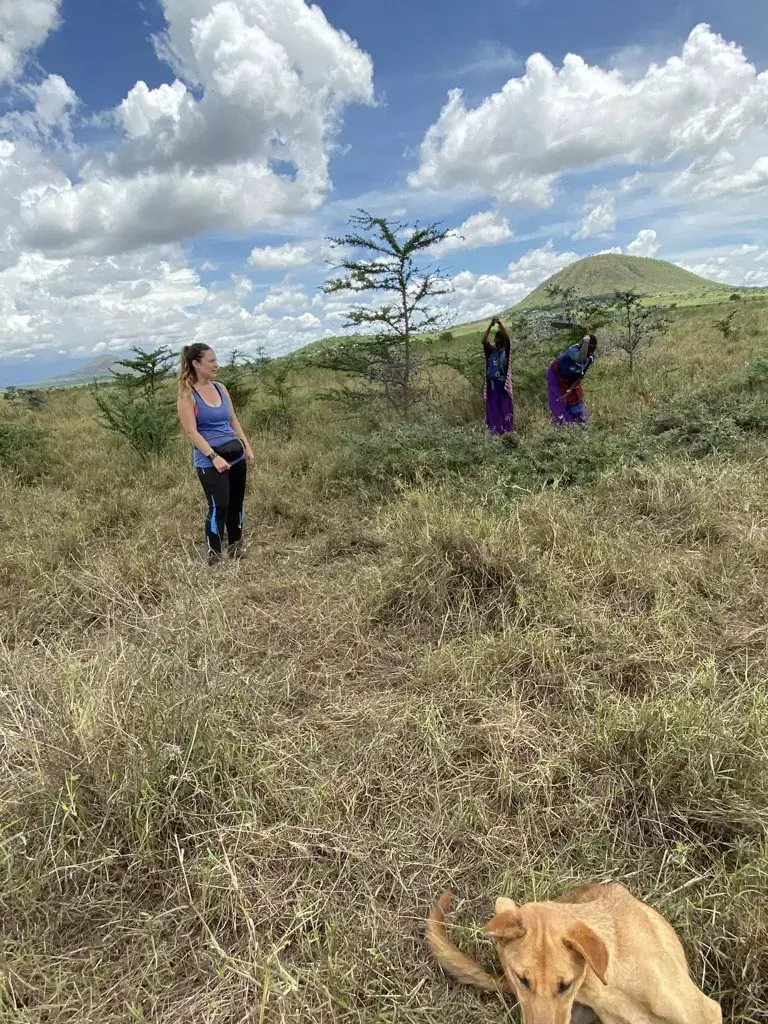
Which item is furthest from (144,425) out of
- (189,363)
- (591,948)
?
(591,948)

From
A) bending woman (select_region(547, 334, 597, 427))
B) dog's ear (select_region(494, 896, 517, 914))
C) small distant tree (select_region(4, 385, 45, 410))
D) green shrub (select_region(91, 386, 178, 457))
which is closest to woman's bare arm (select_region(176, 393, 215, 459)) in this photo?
dog's ear (select_region(494, 896, 517, 914))

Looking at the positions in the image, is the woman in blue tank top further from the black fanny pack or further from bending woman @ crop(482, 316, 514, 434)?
bending woman @ crop(482, 316, 514, 434)

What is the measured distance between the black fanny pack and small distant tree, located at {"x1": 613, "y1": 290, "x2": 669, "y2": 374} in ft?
28.3

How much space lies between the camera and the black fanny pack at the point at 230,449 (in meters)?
4.11

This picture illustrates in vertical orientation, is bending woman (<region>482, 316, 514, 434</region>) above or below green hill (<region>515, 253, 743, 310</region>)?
below

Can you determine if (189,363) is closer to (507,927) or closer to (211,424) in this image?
(211,424)

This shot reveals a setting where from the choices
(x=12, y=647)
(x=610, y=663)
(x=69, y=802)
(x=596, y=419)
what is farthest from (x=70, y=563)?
(x=596, y=419)

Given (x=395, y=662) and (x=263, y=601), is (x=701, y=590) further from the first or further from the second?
(x=263, y=601)

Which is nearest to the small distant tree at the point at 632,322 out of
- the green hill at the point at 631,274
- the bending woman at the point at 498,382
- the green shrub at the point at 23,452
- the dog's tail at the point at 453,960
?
the bending woman at the point at 498,382

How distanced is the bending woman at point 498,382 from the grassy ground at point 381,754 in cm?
324

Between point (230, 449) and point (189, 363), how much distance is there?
65 centimetres

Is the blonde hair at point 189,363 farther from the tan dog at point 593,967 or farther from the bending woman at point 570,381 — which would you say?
the bending woman at point 570,381

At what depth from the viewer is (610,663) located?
8.38ft

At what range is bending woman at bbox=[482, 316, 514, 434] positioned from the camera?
7.07 m
